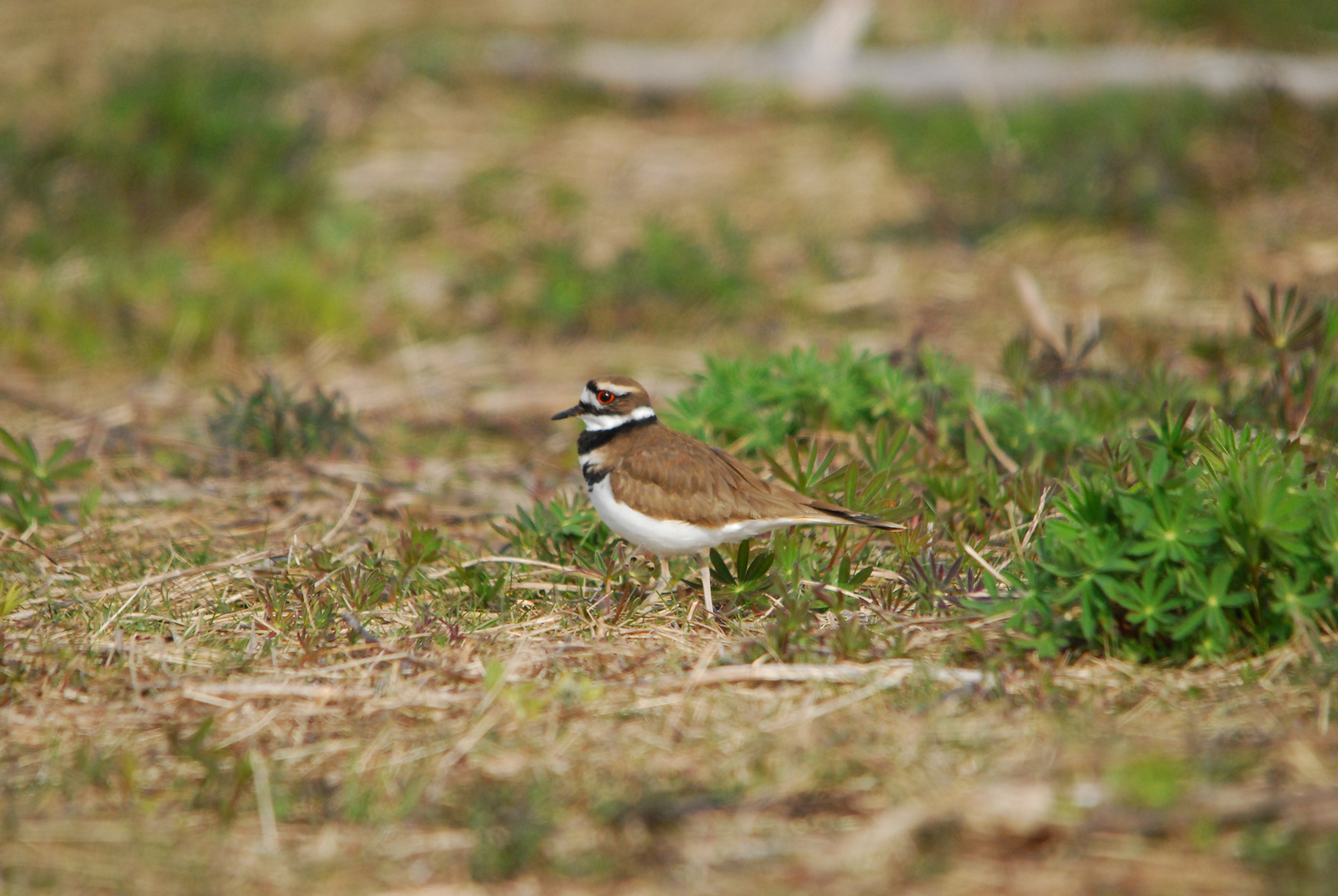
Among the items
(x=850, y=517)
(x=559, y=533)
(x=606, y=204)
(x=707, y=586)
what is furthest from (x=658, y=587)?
(x=606, y=204)

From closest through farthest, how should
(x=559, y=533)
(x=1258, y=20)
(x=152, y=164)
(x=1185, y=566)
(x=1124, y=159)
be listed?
(x=1185, y=566) → (x=559, y=533) → (x=152, y=164) → (x=1124, y=159) → (x=1258, y=20)

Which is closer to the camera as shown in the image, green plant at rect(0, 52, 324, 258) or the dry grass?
the dry grass

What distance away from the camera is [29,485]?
5473mm

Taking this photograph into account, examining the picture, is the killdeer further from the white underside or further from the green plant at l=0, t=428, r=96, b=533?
the green plant at l=0, t=428, r=96, b=533

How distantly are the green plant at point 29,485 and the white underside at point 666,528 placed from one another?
7.91 feet

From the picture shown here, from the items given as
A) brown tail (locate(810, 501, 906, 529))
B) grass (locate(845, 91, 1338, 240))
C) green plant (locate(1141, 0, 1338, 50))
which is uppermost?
green plant (locate(1141, 0, 1338, 50))

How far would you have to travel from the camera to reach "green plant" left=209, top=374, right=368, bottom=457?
232 inches

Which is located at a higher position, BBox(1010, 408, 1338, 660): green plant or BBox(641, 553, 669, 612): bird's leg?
BBox(1010, 408, 1338, 660): green plant

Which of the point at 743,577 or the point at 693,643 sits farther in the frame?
the point at 743,577

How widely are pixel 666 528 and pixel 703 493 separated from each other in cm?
19

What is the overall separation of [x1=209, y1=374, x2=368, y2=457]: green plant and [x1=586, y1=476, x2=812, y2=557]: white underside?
2.18 m

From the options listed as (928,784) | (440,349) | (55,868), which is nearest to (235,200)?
(440,349)

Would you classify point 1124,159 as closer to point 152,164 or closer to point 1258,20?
point 1258,20

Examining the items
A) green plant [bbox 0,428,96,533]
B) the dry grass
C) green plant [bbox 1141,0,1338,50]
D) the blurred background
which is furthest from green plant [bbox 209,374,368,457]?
green plant [bbox 1141,0,1338,50]
